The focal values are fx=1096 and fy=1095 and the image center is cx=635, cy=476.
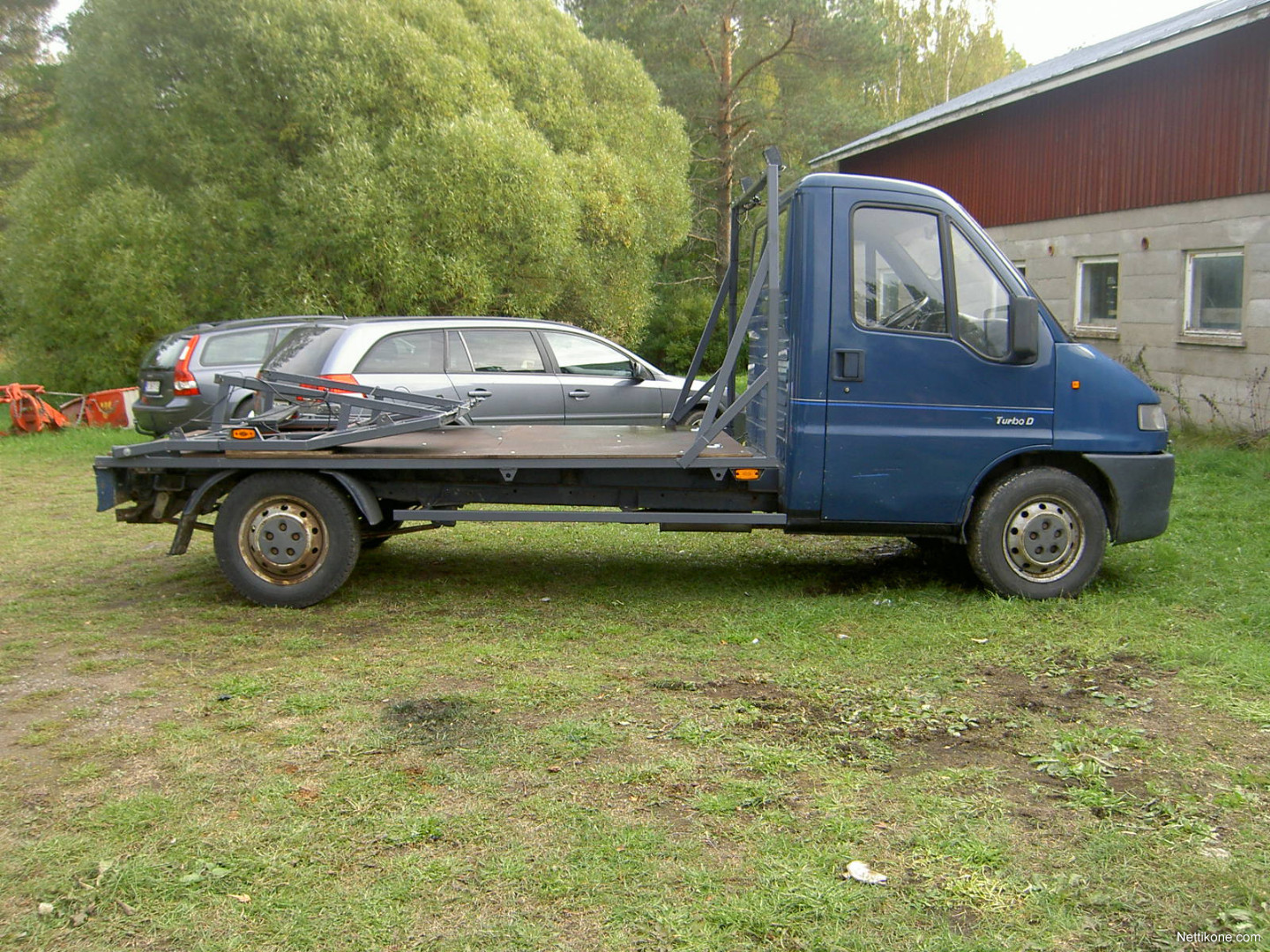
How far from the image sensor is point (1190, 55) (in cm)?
1388

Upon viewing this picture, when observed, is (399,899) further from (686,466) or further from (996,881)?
(686,466)

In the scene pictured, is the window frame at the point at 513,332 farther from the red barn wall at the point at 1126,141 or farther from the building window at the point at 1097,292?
the building window at the point at 1097,292

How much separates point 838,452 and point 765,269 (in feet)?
3.91

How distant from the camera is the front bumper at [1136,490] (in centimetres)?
676

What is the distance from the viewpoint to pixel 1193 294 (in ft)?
46.3

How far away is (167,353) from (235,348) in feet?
3.58

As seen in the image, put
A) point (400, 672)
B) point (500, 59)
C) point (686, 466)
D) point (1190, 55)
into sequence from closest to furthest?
1. point (400, 672)
2. point (686, 466)
3. point (1190, 55)
4. point (500, 59)

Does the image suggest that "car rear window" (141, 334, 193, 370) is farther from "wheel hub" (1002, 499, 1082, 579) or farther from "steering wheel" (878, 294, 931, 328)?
"wheel hub" (1002, 499, 1082, 579)

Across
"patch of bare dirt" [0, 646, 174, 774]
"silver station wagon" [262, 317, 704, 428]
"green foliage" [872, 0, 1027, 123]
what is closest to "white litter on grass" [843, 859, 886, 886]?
"patch of bare dirt" [0, 646, 174, 774]

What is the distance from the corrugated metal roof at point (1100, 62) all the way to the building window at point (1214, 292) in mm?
2607

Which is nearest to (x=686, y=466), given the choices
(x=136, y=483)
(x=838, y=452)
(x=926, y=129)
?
(x=838, y=452)

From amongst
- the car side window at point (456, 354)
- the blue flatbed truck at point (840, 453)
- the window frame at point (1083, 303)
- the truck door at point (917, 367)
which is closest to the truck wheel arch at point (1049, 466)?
the blue flatbed truck at point (840, 453)

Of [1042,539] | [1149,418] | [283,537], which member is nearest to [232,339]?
[283,537]

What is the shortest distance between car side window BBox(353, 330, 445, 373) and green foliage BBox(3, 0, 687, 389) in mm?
8253
